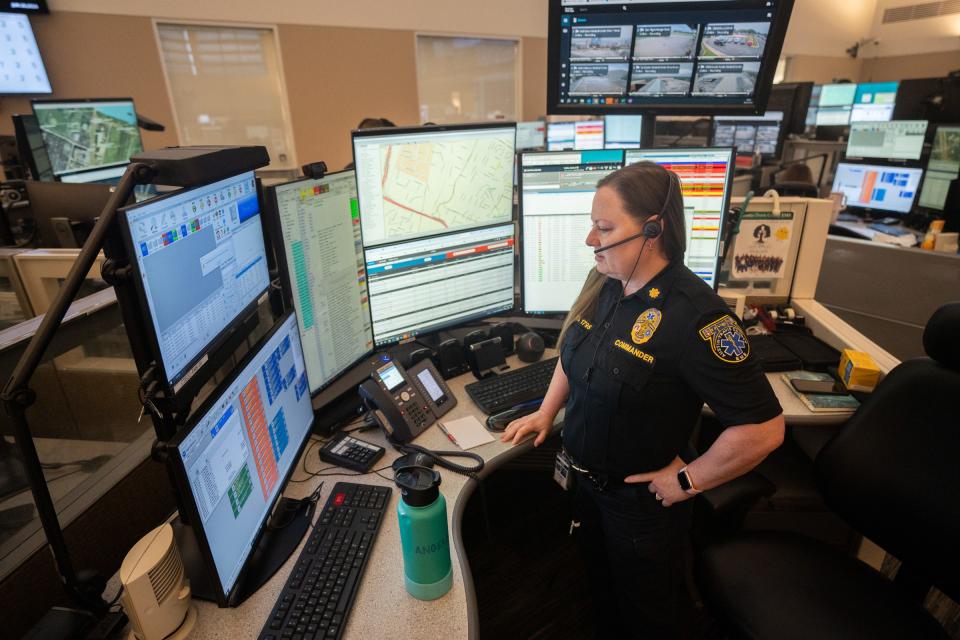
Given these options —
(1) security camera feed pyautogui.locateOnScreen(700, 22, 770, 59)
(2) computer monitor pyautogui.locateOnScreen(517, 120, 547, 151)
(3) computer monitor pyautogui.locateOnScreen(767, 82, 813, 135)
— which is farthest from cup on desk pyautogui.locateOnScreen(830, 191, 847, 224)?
(2) computer monitor pyautogui.locateOnScreen(517, 120, 547, 151)

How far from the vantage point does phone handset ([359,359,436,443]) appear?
1.42m

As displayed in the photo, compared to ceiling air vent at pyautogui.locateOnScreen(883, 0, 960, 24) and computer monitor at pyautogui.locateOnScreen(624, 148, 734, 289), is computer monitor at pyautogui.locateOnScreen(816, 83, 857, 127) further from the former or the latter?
computer monitor at pyautogui.locateOnScreen(624, 148, 734, 289)

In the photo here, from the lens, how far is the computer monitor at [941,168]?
136 inches

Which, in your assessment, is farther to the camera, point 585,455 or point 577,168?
point 577,168

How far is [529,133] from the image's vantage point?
5.68 m

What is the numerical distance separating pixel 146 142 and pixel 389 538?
4.85m

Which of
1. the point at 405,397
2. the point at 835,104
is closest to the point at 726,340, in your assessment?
the point at 405,397

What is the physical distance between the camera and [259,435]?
1.07m

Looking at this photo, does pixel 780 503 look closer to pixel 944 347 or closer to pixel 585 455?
pixel 944 347

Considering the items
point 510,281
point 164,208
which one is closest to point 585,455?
point 510,281

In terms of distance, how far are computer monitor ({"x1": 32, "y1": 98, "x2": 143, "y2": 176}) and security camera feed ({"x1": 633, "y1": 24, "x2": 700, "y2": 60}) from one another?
10.3 feet

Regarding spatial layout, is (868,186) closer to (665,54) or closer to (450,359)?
(665,54)

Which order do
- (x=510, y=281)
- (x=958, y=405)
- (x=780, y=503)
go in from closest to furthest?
(x=958, y=405) < (x=780, y=503) < (x=510, y=281)

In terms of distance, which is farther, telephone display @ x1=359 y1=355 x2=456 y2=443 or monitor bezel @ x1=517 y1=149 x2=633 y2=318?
monitor bezel @ x1=517 y1=149 x2=633 y2=318
